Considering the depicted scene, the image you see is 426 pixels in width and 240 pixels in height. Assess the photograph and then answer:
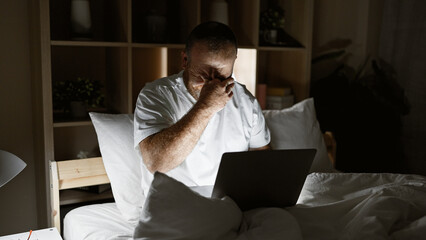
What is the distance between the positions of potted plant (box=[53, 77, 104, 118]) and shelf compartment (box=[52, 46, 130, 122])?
44 mm

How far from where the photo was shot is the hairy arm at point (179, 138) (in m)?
1.57

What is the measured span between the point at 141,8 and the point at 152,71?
384 millimetres

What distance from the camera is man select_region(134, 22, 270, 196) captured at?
1.59 metres

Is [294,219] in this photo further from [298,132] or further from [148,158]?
[298,132]

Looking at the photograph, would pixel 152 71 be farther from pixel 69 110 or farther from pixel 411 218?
pixel 411 218

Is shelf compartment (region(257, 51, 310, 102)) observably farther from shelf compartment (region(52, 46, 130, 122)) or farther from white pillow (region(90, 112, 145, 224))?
white pillow (region(90, 112, 145, 224))

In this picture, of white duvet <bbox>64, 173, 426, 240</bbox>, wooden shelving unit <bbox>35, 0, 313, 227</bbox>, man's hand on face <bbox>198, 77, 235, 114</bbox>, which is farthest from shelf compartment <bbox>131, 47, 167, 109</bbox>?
white duvet <bbox>64, 173, 426, 240</bbox>

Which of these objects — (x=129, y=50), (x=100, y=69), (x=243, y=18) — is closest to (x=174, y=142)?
(x=129, y=50)

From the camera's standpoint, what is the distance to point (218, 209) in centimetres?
112

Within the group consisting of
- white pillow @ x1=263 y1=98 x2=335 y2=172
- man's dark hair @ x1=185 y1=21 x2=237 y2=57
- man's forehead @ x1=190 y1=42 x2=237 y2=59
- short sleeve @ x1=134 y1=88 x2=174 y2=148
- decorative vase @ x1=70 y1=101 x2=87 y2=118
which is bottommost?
white pillow @ x1=263 y1=98 x2=335 y2=172

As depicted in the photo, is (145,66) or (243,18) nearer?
(145,66)

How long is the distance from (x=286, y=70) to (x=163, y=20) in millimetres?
920

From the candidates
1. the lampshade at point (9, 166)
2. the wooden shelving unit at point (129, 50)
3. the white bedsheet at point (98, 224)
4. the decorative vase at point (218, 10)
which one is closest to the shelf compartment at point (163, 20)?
the wooden shelving unit at point (129, 50)

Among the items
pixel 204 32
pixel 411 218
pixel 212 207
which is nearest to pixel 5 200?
pixel 204 32
